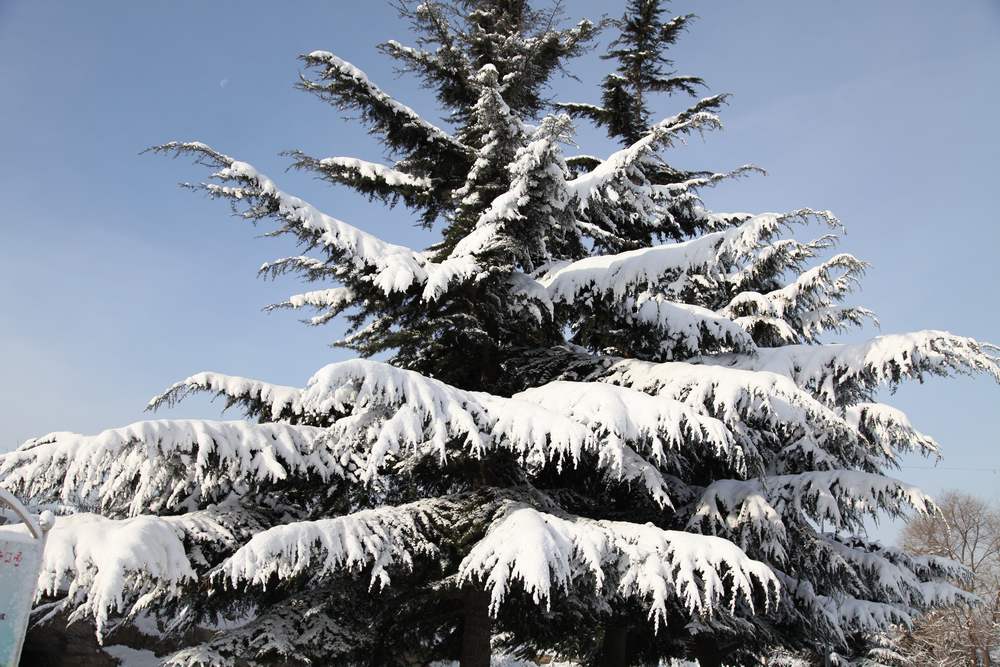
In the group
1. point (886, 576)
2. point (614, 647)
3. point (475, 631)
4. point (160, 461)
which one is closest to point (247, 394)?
point (160, 461)

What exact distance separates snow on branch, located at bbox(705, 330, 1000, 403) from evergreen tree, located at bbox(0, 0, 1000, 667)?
30 mm

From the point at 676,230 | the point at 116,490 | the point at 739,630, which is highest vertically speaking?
the point at 676,230

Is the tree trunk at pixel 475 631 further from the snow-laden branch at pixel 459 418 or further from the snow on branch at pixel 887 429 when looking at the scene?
the snow on branch at pixel 887 429

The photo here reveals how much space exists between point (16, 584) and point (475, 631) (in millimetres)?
5667

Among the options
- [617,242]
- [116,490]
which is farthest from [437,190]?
[116,490]

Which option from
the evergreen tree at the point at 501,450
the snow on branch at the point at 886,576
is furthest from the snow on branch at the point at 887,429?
the snow on branch at the point at 886,576

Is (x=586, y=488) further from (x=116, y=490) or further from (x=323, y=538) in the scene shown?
(x=116, y=490)

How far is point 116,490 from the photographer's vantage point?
20.0 ft

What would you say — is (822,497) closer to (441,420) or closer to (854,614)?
(854,614)

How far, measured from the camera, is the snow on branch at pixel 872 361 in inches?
252

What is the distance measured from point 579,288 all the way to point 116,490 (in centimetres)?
572

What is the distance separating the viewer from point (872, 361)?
22.8 feet

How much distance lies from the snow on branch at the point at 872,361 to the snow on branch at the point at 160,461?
5559mm

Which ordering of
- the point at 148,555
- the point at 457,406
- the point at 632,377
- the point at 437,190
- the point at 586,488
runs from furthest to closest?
the point at 437,190 < the point at 586,488 < the point at 632,377 < the point at 457,406 < the point at 148,555
